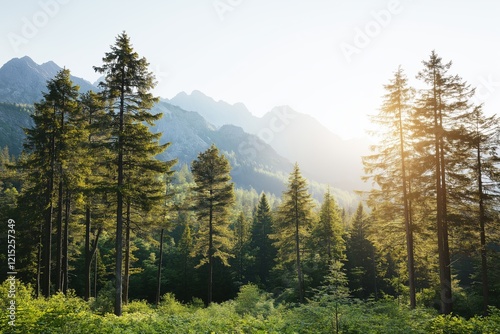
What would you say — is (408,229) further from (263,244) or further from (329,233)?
(263,244)

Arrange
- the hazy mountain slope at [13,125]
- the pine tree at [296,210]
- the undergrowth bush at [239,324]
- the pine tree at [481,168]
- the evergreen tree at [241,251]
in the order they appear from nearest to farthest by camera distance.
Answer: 1. the undergrowth bush at [239,324]
2. the pine tree at [481,168]
3. the pine tree at [296,210]
4. the evergreen tree at [241,251]
5. the hazy mountain slope at [13,125]

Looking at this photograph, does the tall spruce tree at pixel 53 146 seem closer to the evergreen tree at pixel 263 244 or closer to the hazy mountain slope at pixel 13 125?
the evergreen tree at pixel 263 244

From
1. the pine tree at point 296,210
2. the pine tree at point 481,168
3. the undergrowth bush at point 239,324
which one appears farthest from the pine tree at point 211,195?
the pine tree at point 481,168

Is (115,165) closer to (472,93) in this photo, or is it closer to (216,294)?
(472,93)

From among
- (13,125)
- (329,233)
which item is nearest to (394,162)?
(329,233)

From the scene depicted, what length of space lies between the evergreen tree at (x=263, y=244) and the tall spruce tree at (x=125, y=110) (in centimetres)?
3513

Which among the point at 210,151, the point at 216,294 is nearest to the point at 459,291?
the point at 210,151

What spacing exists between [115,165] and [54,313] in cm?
802

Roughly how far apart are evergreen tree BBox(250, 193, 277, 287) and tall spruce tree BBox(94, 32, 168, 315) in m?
35.1

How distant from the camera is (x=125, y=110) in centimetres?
1598

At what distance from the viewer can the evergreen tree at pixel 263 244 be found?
160 ft

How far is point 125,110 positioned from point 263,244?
129 ft

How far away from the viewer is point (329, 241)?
35.8m

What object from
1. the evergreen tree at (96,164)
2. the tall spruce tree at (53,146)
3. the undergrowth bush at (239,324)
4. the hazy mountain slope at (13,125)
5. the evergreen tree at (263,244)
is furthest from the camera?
the hazy mountain slope at (13,125)
